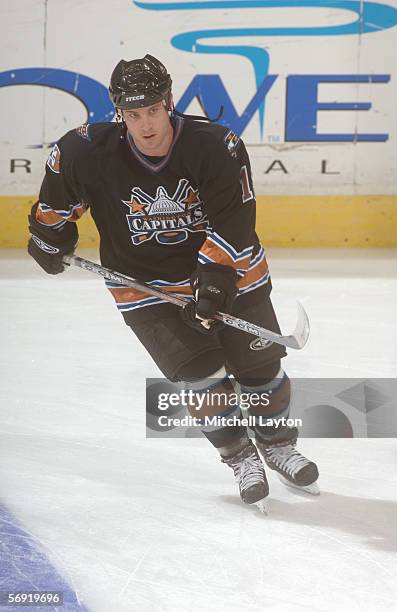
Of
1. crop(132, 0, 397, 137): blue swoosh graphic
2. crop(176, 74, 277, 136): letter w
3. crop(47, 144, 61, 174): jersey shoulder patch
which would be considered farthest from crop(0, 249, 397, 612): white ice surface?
crop(132, 0, 397, 137): blue swoosh graphic

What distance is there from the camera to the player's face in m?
1.95

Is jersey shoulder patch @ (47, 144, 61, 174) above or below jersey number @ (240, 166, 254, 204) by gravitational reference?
above

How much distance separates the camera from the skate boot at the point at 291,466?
84.6 inches

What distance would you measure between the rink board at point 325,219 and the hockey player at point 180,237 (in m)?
3.65

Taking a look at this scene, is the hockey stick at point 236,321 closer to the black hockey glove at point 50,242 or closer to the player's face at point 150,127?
the black hockey glove at point 50,242

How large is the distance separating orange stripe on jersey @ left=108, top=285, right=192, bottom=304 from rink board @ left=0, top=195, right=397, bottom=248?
3.66m

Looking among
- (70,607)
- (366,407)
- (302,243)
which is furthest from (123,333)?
(302,243)

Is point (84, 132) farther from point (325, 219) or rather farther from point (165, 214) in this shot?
point (325, 219)

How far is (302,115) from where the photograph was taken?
5816mm

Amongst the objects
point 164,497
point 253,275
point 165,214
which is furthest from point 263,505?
point 165,214

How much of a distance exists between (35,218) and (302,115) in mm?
3883

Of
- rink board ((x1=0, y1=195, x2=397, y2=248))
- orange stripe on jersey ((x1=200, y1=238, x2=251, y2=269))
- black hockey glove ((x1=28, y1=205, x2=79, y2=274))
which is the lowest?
rink board ((x1=0, y1=195, x2=397, y2=248))

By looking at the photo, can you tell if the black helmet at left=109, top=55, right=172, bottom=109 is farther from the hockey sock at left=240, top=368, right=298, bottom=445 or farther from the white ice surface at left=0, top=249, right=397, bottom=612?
the white ice surface at left=0, top=249, right=397, bottom=612

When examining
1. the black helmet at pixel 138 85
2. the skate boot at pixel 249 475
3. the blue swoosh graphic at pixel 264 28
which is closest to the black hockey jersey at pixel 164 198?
the black helmet at pixel 138 85
